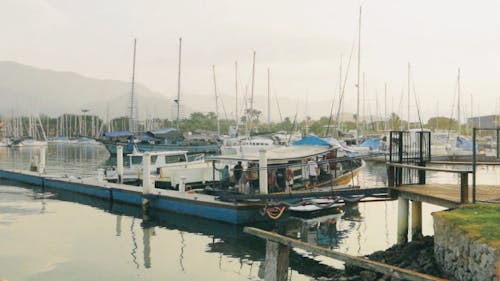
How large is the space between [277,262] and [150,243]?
1076cm

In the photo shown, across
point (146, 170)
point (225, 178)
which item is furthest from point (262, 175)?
point (146, 170)

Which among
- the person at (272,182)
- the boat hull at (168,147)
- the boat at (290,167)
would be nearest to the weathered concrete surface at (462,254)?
the boat at (290,167)

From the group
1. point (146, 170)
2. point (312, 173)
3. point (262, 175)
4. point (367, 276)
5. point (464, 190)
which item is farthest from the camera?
point (146, 170)

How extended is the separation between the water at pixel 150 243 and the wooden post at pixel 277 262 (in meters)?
4.75

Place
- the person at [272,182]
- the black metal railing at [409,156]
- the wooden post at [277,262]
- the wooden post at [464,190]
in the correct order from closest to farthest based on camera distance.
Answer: the wooden post at [277,262]
the wooden post at [464,190]
the black metal railing at [409,156]
the person at [272,182]

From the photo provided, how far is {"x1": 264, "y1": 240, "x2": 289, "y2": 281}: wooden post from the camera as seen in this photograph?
9.45 metres

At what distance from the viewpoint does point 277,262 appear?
949 cm

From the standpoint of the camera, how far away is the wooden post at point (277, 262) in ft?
31.0

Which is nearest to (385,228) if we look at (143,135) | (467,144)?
(467,144)

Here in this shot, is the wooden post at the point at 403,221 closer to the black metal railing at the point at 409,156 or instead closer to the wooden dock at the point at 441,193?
the wooden dock at the point at 441,193

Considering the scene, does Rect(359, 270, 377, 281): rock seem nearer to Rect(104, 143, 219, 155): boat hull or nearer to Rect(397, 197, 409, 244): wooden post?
Rect(397, 197, 409, 244): wooden post

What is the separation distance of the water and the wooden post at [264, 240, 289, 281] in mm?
4754

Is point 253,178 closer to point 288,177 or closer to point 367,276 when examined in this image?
point 288,177

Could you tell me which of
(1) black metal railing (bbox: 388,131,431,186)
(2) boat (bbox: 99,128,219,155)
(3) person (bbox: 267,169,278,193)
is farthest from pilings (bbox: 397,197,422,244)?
(2) boat (bbox: 99,128,219,155)
